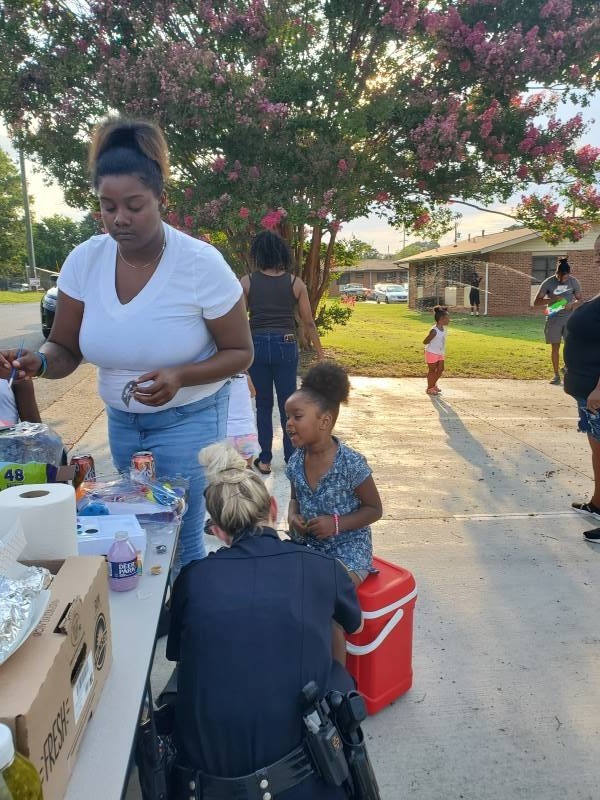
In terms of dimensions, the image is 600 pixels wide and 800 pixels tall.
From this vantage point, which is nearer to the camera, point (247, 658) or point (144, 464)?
point (247, 658)

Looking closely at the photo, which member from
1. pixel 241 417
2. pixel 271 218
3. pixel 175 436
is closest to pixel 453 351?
pixel 271 218

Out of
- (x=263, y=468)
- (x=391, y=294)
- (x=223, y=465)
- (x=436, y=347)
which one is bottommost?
(x=263, y=468)

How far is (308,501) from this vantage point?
262 cm

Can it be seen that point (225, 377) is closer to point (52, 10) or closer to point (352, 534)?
point (352, 534)

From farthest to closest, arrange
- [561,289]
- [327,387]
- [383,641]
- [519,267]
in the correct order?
1. [519,267]
2. [561,289]
3. [327,387]
4. [383,641]

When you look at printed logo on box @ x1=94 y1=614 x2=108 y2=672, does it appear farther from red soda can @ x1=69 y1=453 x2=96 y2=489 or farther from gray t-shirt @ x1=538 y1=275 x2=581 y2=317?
gray t-shirt @ x1=538 y1=275 x2=581 y2=317

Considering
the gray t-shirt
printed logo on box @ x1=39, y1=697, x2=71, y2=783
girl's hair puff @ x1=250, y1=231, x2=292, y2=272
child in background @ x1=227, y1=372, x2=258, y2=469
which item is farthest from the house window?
printed logo on box @ x1=39, y1=697, x2=71, y2=783

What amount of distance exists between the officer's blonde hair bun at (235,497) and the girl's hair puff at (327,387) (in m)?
0.87

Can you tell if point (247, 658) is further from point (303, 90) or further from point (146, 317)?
point (303, 90)

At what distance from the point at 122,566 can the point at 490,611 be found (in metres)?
2.05

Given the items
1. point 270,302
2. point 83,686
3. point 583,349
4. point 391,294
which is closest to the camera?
point 83,686

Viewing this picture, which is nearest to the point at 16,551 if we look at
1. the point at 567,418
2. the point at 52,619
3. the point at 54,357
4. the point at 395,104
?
the point at 52,619

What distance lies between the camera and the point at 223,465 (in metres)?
1.80

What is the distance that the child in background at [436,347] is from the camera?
7639 mm
